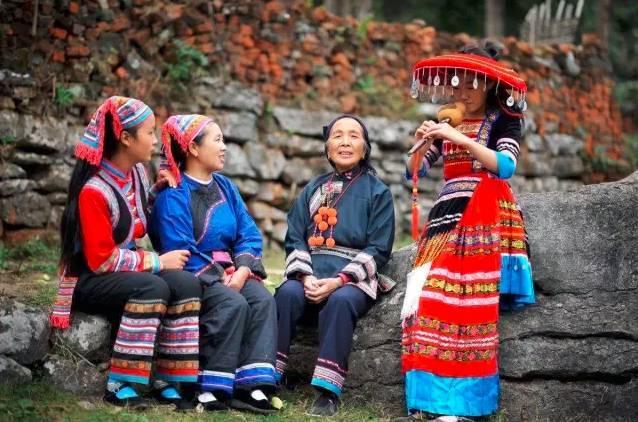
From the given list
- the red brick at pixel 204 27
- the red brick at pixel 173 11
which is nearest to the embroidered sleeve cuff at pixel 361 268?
the red brick at pixel 173 11

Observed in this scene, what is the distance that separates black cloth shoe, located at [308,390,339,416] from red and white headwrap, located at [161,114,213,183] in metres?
1.37

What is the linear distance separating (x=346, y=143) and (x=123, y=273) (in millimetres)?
1417

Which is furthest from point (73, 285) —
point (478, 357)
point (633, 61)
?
point (633, 61)

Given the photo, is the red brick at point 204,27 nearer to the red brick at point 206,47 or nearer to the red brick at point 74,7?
the red brick at point 206,47

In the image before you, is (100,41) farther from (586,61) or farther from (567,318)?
(586,61)

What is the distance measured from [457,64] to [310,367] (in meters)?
1.84

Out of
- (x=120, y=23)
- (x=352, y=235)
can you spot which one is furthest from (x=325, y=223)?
(x=120, y=23)

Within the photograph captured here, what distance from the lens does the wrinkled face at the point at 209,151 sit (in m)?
4.67

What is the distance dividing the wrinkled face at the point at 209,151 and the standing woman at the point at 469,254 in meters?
1.09

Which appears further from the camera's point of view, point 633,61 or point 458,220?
point 633,61

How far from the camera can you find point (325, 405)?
4.39 metres

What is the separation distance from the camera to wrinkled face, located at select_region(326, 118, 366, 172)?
480 cm

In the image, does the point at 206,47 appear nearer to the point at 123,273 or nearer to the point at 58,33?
the point at 58,33

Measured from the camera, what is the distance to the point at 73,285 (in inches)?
170
